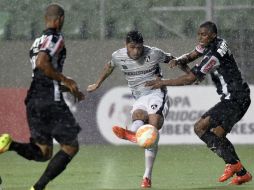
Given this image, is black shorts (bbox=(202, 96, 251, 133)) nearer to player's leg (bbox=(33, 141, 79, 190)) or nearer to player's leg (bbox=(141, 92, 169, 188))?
player's leg (bbox=(141, 92, 169, 188))

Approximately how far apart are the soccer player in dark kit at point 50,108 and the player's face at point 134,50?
228 cm

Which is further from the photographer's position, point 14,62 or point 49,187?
point 14,62

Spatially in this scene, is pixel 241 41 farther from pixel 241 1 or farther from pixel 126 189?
pixel 126 189

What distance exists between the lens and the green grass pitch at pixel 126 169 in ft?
38.5

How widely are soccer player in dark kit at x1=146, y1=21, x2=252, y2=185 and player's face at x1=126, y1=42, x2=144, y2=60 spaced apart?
1.44ft

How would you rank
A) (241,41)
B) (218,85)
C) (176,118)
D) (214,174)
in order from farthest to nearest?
(241,41) < (176,118) < (214,174) < (218,85)

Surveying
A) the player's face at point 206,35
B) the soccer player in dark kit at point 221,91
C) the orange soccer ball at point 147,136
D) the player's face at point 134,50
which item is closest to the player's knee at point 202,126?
the soccer player in dark kit at point 221,91

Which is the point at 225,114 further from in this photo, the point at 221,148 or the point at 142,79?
the point at 142,79

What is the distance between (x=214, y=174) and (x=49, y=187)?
9.24ft

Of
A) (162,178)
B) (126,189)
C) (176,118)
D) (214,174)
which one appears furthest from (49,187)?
(176,118)

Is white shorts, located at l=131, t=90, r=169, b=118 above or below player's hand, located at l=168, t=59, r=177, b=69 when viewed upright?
below

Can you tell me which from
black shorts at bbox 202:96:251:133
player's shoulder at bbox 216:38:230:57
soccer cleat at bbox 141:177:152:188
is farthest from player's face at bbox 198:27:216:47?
soccer cleat at bbox 141:177:152:188

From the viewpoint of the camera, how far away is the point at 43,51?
9617 millimetres

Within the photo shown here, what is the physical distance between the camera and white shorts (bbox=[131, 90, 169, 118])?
1229 cm
